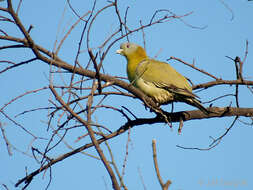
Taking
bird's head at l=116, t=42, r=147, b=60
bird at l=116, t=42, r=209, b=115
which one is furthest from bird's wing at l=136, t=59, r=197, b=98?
bird's head at l=116, t=42, r=147, b=60

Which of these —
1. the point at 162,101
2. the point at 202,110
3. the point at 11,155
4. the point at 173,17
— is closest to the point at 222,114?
the point at 202,110

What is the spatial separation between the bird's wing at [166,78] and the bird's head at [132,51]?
50 cm

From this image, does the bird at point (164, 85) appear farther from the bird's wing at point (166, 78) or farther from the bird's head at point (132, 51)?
the bird's head at point (132, 51)

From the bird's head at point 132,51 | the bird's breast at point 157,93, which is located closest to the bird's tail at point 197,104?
the bird's breast at point 157,93

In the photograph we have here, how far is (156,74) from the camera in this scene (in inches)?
210

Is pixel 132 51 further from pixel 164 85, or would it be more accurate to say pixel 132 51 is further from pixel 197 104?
pixel 197 104

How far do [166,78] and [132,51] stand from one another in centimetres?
118

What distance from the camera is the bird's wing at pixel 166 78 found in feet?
16.2

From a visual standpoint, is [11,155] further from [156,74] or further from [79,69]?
[156,74]

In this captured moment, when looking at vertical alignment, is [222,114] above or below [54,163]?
above

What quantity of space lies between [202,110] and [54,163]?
200 centimetres

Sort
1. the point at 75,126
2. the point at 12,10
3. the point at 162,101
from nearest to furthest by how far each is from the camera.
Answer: the point at 12,10
the point at 75,126
the point at 162,101

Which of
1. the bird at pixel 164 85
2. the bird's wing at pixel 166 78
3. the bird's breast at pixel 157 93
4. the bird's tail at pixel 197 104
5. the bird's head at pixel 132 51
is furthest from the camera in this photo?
the bird's head at pixel 132 51

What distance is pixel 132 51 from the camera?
6.24 m
